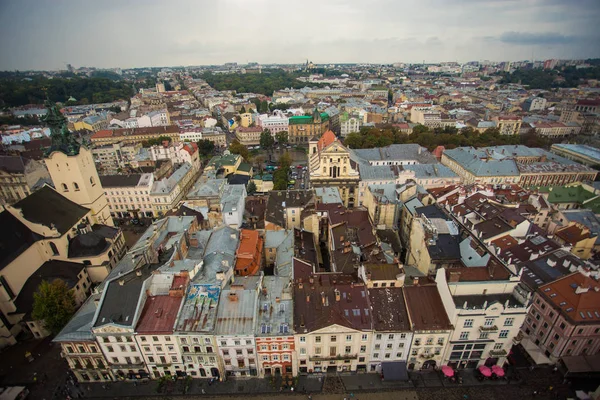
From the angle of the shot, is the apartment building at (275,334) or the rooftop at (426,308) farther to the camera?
the rooftop at (426,308)

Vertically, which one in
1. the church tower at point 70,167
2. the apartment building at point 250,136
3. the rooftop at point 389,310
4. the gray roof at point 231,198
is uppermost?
the church tower at point 70,167

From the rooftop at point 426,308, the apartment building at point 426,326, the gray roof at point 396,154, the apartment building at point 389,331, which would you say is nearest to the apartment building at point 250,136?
the gray roof at point 396,154

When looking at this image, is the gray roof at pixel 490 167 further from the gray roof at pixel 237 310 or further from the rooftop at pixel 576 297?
the gray roof at pixel 237 310

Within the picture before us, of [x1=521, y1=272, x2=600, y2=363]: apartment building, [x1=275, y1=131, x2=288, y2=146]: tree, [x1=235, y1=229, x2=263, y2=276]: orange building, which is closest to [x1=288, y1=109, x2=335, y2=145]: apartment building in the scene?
[x1=275, y1=131, x2=288, y2=146]: tree

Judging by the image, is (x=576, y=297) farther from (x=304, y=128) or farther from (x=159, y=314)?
(x=304, y=128)

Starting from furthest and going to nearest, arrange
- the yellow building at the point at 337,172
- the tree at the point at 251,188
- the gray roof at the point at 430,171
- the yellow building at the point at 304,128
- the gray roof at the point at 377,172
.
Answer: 1. the yellow building at the point at 304,128
2. the tree at the point at 251,188
3. the gray roof at the point at 377,172
4. the gray roof at the point at 430,171
5. the yellow building at the point at 337,172

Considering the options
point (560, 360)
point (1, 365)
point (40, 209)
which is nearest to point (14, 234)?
point (40, 209)
